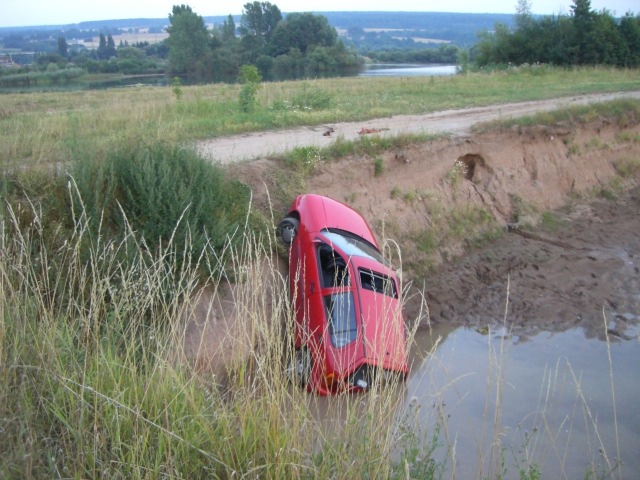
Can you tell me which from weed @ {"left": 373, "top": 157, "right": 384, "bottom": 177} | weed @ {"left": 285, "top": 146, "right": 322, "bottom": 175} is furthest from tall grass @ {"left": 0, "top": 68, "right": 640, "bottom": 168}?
weed @ {"left": 373, "top": 157, "right": 384, "bottom": 177}

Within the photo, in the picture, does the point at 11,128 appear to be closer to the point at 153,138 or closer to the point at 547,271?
the point at 153,138

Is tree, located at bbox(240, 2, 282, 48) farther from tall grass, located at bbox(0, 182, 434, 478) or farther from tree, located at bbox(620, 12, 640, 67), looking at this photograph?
tall grass, located at bbox(0, 182, 434, 478)

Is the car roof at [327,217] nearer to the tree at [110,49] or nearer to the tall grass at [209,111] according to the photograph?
the tall grass at [209,111]

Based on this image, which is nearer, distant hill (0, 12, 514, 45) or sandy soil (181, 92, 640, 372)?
sandy soil (181, 92, 640, 372)

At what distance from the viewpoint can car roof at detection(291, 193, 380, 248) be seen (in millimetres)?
9125

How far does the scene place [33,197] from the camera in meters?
7.64

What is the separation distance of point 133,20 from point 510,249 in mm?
106196

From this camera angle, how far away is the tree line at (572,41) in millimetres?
42875

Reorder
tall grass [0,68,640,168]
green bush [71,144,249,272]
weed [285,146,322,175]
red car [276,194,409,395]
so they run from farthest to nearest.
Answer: weed [285,146,322,175] → tall grass [0,68,640,168] → green bush [71,144,249,272] → red car [276,194,409,395]

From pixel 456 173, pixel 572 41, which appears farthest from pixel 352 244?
pixel 572 41

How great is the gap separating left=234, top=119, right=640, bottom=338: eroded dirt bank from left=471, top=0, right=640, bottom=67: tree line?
2814 centimetres

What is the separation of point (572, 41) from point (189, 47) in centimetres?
2972

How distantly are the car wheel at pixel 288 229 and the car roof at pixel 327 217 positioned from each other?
4.7 inches

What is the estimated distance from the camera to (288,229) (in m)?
9.25
